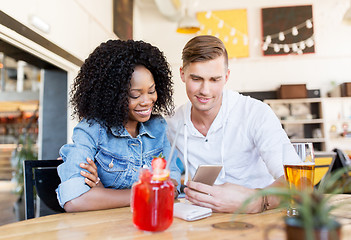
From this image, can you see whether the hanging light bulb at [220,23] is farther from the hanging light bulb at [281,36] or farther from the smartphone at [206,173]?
the smartphone at [206,173]

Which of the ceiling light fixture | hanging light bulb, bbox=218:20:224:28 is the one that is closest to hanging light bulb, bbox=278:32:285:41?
hanging light bulb, bbox=218:20:224:28

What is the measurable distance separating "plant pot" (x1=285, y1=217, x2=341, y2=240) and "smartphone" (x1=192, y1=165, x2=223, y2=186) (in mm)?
609

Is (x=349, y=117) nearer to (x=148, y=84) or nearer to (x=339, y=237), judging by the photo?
(x=148, y=84)

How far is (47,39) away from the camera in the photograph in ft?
11.7

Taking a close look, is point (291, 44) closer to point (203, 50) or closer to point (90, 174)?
point (203, 50)

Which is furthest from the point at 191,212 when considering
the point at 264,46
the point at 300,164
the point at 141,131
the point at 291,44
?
the point at 291,44

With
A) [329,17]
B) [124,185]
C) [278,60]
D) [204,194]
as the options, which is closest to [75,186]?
[124,185]

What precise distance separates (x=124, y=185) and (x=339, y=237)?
1089 mm

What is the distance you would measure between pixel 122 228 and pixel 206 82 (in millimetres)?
989

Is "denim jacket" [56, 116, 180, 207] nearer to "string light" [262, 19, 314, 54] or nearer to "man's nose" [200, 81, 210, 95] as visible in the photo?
"man's nose" [200, 81, 210, 95]

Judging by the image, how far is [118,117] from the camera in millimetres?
1475

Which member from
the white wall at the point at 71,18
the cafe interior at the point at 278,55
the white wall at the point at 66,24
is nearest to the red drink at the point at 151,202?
the white wall at the point at 66,24

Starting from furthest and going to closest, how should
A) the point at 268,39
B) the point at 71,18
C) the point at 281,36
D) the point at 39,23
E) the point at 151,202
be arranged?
1. the point at 268,39
2. the point at 281,36
3. the point at 71,18
4. the point at 39,23
5. the point at 151,202

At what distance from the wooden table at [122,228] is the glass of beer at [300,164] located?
0.42 feet
